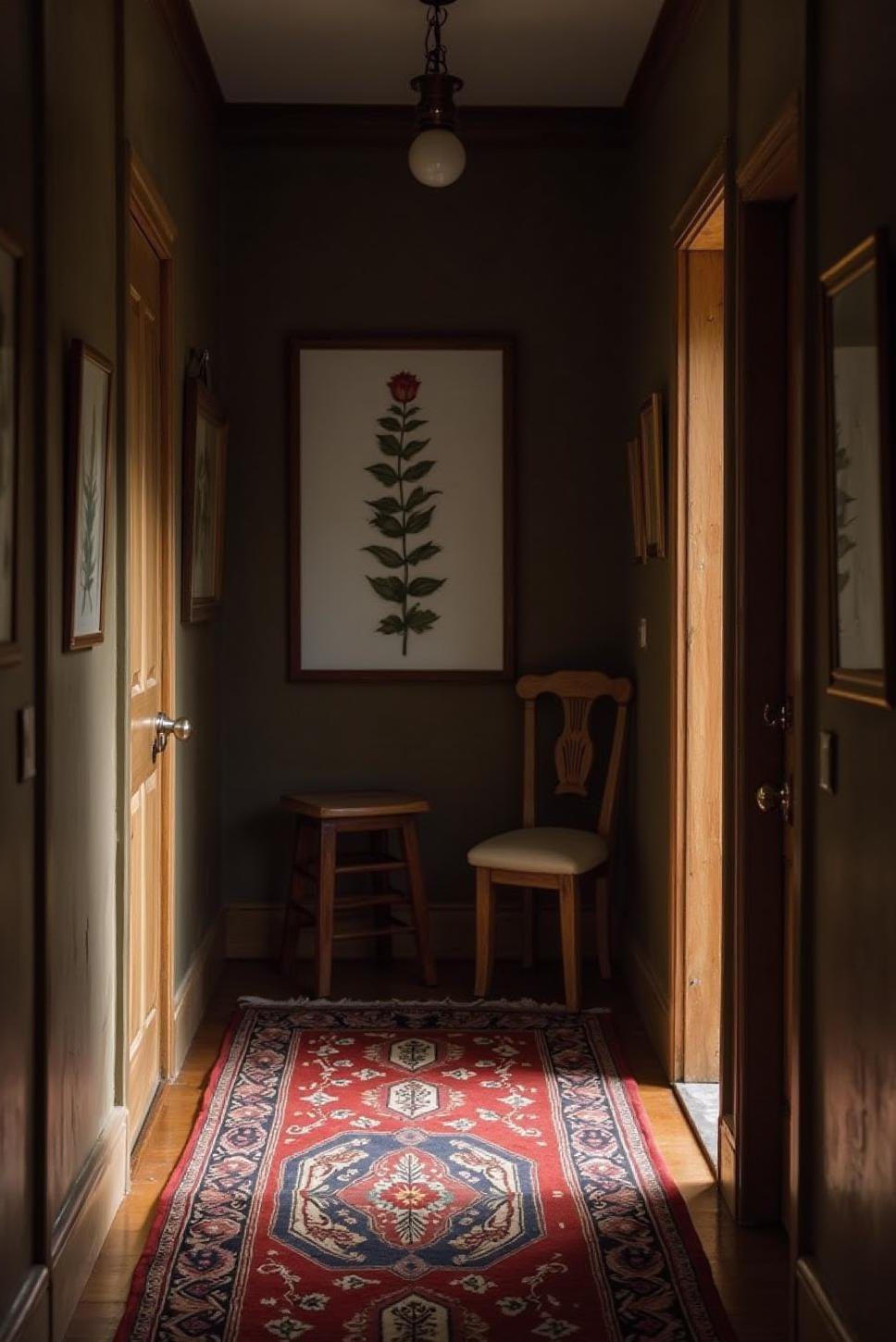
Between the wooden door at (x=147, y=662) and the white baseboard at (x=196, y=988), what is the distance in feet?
0.64

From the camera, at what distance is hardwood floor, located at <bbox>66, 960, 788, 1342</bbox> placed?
9.33ft

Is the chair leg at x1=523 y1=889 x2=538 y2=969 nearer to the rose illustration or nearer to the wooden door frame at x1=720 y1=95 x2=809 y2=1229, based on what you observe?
the rose illustration

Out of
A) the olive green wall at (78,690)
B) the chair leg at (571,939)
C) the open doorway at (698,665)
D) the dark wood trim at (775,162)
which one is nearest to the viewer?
the olive green wall at (78,690)

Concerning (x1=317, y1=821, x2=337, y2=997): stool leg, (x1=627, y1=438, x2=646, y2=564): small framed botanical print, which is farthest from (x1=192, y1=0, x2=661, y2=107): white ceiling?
(x1=317, y1=821, x2=337, y2=997): stool leg

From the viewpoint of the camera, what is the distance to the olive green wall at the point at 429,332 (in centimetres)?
541

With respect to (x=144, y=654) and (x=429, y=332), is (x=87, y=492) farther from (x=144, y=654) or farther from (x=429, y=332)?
(x=429, y=332)

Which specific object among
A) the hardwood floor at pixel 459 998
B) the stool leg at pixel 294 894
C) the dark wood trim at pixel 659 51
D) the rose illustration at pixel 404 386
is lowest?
the hardwood floor at pixel 459 998

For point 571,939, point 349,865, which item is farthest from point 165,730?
point 571,939

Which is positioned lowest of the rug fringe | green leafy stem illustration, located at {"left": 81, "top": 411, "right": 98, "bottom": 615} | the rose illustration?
the rug fringe

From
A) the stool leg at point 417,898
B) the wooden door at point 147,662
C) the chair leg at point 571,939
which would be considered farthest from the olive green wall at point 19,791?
the stool leg at point 417,898

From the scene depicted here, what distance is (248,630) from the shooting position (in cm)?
548

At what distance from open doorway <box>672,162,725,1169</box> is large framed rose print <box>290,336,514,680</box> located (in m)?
1.38

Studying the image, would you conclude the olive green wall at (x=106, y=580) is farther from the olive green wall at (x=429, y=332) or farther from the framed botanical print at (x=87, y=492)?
the olive green wall at (x=429, y=332)

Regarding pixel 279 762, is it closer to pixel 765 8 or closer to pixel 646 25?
pixel 646 25
